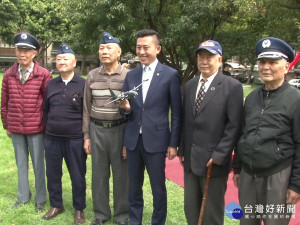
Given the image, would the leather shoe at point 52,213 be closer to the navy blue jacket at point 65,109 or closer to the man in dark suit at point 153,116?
the navy blue jacket at point 65,109

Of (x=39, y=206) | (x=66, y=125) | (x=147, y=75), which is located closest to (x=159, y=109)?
(x=147, y=75)

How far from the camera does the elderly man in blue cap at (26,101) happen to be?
12.9 feet

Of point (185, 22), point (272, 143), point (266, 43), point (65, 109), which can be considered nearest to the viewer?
point (272, 143)

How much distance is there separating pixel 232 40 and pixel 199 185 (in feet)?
32.3

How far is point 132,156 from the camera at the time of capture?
348 cm

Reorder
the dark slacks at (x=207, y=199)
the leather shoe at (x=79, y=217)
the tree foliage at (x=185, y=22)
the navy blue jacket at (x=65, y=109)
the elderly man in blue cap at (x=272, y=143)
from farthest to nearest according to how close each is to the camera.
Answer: the tree foliage at (x=185, y=22) < the leather shoe at (x=79, y=217) < the navy blue jacket at (x=65, y=109) < the dark slacks at (x=207, y=199) < the elderly man in blue cap at (x=272, y=143)

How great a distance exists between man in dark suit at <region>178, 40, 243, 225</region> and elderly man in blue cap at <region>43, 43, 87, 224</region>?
1.36 m

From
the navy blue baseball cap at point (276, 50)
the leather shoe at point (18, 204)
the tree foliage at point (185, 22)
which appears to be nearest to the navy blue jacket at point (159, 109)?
the navy blue baseball cap at point (276, 50)

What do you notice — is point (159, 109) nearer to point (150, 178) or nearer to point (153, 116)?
point (153, 116)

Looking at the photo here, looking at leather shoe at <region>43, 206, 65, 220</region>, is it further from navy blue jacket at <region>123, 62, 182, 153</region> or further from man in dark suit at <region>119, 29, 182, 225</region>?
navy blue jacket at <region>123, 62, 182, 153</region>

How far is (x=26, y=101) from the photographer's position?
12.9ft

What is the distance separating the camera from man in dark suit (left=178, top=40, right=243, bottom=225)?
2822mm

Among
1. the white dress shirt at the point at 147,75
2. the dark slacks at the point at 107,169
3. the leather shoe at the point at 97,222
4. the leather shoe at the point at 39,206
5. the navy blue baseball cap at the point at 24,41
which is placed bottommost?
the leather shoe at the point at 39,206

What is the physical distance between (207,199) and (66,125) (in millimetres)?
1767
